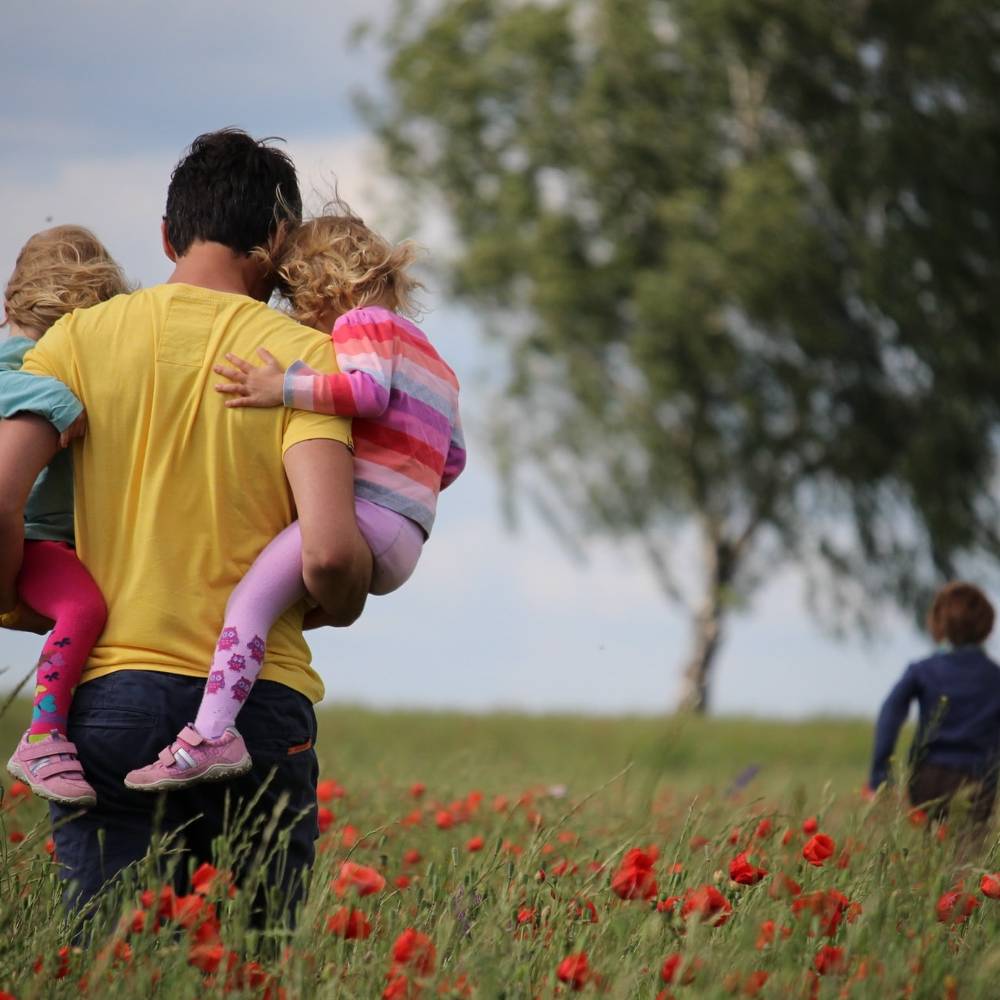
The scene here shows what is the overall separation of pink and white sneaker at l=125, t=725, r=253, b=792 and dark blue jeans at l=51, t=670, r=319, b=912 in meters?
0.04

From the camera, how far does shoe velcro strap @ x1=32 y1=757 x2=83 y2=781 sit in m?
2.84

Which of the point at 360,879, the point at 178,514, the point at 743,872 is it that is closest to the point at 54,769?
the point at 178,514

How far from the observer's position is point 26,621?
3.19 metres

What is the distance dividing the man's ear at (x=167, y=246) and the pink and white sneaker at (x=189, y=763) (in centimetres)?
107

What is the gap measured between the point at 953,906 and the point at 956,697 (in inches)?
143

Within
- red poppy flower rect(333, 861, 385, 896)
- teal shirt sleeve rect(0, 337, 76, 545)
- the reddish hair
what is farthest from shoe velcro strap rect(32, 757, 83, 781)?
the reddish hair

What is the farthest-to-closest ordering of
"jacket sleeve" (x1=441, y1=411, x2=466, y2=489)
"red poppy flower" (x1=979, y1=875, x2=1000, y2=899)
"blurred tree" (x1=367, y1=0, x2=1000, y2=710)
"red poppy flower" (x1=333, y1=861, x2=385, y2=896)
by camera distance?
"blurred tree" (x1=367, y1=0, x2=1000, y2=710) < "jacket sleeve" (x1=441, y1=411, x2=466, y2=489) < "red poppy flower" (x1=979, y1=875, x2=1000, y2=899) < "red poppy flower" (x1=333, y1=861, x2=385, y2=896)

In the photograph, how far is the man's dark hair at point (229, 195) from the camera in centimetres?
302

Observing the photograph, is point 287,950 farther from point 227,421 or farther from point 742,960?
point 227,421

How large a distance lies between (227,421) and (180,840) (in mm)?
913

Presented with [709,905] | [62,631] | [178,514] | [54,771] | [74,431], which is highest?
[74,431]

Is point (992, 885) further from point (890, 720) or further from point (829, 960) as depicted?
point (890, 720)

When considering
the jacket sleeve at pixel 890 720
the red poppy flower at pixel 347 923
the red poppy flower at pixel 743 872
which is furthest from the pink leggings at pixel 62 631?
the jacket sleeve at pixel 890 720

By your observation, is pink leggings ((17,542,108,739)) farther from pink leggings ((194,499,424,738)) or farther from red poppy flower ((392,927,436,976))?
red poppy flower ((392,927,436,976))
